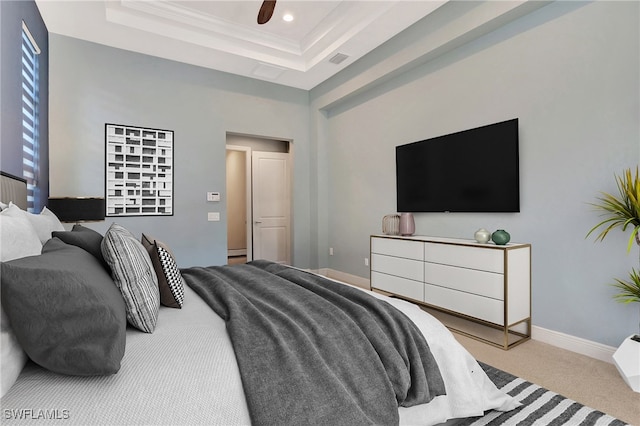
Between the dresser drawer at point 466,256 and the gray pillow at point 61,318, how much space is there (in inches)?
98.2

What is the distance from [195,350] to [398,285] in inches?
106

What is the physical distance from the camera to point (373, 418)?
1.05 m

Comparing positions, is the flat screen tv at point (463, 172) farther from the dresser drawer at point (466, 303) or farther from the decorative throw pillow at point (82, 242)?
the decorative throw pillow at point (82, 242)

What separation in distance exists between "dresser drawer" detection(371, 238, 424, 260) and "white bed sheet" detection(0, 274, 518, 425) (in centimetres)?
196

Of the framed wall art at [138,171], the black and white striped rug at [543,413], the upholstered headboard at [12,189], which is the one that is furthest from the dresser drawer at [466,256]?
the framed wall art at [138,171]

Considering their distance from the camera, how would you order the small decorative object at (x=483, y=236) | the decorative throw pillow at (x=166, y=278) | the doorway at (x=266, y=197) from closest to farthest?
the decorative throw pillow at (x=166, y=278) → the small decorative object at (x=483, y=236) → the doorway at (x=266, y=197)

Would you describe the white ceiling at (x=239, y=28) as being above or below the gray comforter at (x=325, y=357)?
above

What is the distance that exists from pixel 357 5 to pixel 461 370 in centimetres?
339

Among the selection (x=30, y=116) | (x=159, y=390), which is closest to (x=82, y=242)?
(x=159, y=390)

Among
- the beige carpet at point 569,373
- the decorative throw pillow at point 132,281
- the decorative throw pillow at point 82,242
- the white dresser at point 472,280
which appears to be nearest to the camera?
the decorative throw pillow at point 132,281

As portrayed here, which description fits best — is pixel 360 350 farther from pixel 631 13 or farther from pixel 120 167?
pixel 120 167

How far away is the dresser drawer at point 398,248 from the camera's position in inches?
125

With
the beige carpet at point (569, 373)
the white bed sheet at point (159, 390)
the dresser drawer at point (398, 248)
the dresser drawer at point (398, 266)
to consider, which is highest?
the dresser drawer at point (398, 248)

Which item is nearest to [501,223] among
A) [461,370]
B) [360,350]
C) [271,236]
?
[461,370]
